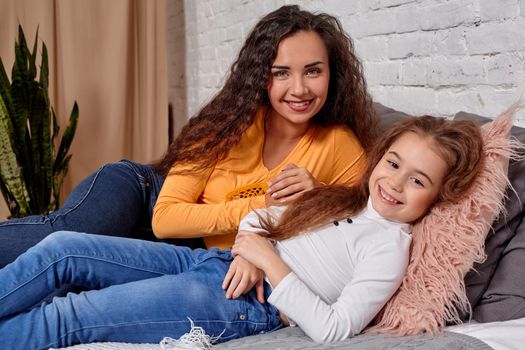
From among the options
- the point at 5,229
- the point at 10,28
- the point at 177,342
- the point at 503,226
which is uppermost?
the point at 10,28

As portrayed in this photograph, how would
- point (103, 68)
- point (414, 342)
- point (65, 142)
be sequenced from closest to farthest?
point (414, 342), point (65, 142), point (103, 68)

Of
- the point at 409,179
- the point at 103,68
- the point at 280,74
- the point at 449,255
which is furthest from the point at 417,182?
the point at 103,68

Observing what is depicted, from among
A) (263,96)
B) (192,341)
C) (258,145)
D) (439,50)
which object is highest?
(439,50)

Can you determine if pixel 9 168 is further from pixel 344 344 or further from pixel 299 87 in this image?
pixel 344 344

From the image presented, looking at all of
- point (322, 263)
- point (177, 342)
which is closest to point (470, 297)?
point (322, 263)

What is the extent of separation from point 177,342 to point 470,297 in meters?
0.63

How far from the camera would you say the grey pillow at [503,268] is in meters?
1.20

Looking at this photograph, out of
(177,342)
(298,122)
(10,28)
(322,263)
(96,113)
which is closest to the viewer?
(177,342)

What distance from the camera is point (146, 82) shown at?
11.1 feet

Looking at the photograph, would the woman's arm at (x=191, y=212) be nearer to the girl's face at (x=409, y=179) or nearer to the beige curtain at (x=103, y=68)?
the girl's face at (x=409, y=179)

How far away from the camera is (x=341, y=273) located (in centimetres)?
128

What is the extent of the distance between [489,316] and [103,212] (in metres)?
1.12

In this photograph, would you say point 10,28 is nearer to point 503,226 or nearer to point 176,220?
point 176,220

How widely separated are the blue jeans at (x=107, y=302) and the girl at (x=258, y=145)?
0.91 ft
